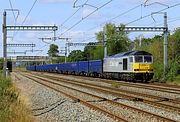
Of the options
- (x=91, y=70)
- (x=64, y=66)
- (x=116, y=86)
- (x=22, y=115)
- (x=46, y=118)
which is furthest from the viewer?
(x=64, y=66)

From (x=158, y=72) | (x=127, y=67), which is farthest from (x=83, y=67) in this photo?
(x=127, y=67)

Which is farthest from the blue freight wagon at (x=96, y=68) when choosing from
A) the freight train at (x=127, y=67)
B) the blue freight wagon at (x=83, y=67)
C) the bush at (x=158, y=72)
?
the bush at (x=158, y=72)

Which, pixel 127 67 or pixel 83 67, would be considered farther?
pixel 83 67

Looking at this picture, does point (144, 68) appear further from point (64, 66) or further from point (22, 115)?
point (64, 66)

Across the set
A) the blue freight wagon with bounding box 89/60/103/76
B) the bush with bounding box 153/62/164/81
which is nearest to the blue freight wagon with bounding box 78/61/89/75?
the blue freight wagon with bounding box 89/60/103/76

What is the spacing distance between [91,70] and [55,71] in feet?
115

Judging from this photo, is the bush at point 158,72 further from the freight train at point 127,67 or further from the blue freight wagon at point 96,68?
the blue freight wagon at point 96,68

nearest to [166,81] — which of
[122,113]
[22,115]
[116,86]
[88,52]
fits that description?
[116,86]

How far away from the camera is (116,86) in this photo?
3259cm

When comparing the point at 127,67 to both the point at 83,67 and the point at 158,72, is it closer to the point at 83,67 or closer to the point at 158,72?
the point at 158,72

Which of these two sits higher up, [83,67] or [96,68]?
[83,67]

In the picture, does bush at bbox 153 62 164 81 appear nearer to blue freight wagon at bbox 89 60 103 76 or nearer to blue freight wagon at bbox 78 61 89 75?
blue freight wagon at bbox 89 60 103 76

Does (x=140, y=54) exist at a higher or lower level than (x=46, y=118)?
higher

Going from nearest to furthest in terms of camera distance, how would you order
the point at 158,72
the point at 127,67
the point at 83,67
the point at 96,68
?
1. the point at 127,67
2. the point at 158,72
3. the point at 96,68
4. the point at 83,67
